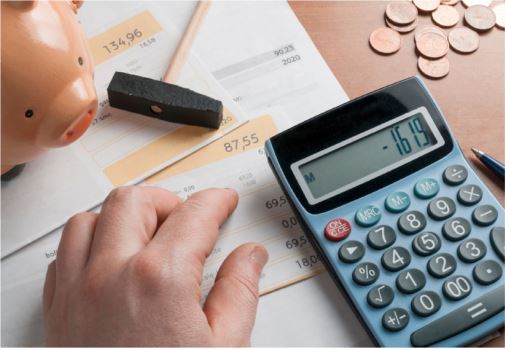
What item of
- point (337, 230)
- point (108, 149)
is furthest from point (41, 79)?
point (337, 230)

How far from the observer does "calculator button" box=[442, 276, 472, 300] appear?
416mm

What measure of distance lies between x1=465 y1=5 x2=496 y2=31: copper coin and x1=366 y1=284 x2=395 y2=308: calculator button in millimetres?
286

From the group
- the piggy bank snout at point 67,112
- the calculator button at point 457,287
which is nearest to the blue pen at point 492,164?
the calculator button at point 457,287

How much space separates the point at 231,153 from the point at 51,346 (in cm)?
20

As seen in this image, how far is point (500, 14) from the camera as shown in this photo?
58 centimetres

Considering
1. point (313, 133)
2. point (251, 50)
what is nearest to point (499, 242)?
A: point (313, 133)

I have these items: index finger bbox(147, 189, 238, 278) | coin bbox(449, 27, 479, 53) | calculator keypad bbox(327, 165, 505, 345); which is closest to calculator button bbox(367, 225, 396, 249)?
calculator keypad bbox(327, 165, 505, 345)

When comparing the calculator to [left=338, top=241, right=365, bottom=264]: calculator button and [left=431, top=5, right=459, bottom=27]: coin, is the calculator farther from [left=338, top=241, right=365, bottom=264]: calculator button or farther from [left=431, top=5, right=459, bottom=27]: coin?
[left=431, top=5, right=459, bottom=27]: coin

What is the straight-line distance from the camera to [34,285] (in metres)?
0.46

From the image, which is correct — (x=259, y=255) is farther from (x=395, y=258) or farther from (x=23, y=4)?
(x=23, y=4)

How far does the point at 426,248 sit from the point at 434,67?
194mm

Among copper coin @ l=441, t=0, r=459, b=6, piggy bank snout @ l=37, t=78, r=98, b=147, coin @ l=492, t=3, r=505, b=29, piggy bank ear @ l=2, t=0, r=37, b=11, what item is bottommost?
coin @ l=492, t=3, r=505, b=29

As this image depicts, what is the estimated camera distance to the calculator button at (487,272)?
0.42 metres

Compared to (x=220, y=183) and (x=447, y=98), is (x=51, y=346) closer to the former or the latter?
(x=220, y=183)
